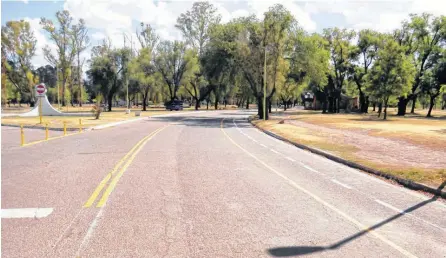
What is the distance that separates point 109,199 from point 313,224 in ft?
12.5

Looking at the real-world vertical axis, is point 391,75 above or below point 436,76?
below

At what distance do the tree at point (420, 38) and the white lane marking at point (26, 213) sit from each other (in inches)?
2502

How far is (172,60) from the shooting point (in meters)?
68.6

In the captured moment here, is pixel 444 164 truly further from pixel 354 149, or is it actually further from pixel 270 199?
pixel 270 199

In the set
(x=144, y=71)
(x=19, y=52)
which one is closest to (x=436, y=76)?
(x=144, y=71)

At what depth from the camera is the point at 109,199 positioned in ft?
23.4

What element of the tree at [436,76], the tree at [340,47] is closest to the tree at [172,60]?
the tree at [340,47]

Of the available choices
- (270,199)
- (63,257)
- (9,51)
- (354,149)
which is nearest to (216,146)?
(354,149)

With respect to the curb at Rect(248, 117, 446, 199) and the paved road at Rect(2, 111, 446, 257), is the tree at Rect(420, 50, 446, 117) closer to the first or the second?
the curb at Rect(248, 117, 446, 199)

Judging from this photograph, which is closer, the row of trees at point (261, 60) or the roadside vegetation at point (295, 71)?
the roadside vegetation at point (295, 71)

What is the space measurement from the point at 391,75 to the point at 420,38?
2171cm

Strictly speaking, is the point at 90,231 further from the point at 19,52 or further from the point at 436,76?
the point at 19,52

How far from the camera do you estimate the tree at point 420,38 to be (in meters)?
60.3

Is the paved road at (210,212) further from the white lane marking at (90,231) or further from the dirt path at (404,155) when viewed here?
the dirt path at (404,155)
